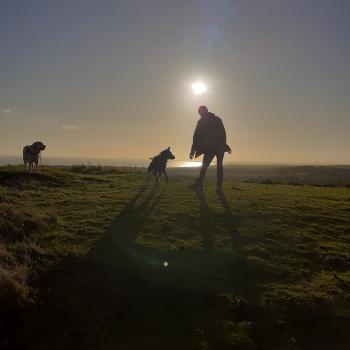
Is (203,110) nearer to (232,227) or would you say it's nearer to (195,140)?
(195,140)

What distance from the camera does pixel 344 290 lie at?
924 cm

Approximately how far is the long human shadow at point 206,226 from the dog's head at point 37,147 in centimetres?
1179

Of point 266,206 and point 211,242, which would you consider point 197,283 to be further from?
point 266,206

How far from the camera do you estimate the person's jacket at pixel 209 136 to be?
19.4 meters

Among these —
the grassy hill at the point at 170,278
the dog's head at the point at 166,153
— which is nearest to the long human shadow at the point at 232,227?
the grassy hill at the point at 170,278

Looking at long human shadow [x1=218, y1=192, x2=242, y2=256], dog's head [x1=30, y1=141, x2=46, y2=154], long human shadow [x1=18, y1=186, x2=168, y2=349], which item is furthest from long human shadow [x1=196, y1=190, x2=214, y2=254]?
dog's head [x1=30, y1=141, x2=46, y2=154]

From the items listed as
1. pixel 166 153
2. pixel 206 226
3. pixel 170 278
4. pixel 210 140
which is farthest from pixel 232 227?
pixel 166 153

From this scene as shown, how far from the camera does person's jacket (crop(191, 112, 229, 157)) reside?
63.6 ft

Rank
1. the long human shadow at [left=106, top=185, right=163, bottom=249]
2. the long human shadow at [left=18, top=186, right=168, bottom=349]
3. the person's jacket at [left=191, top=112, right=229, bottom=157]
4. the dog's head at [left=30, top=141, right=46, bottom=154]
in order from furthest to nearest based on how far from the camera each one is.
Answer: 1. the dog's head at [left=30, top=141, right=46, bottom=154]
2. the person's jacket at [left=191, top=112, right=229, bottom=157]
3. the long human shadow at [left=106, top=185, right=163, bottom=249]
4. the long human shadow at [left=18, top=186, right=168, bottom=349]

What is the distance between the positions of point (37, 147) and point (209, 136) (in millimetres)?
11612

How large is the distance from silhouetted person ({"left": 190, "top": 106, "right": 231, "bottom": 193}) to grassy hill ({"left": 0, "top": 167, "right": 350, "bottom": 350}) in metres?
4.70

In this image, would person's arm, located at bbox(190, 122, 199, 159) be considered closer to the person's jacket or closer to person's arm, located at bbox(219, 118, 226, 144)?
the person's jacket

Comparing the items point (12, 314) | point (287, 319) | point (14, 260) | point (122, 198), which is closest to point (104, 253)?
point (14, 260)

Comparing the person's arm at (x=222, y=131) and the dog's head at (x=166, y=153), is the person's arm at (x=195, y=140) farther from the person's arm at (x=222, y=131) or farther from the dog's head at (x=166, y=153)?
the dog's head at (x=166, y=153)
